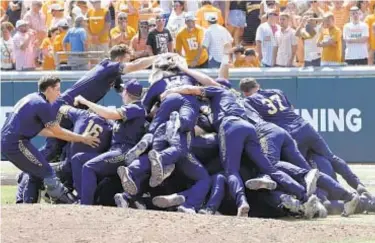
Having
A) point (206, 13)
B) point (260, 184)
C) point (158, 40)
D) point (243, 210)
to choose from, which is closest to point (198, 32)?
point (206, 13)

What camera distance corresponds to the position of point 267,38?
2058 cm

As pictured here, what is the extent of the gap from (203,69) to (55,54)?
10.2ft

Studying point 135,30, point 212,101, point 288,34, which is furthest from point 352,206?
point 135,30

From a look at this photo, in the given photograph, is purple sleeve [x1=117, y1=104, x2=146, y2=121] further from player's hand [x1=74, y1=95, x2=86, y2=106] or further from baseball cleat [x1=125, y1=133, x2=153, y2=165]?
player's hand [x1=74, y1=95, x2=86, y2=106]

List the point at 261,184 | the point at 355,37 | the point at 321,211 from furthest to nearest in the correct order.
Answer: the point at 355,37
the point at 321,211
the point at 261,184

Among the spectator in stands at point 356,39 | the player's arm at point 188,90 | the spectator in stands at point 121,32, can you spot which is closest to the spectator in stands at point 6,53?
the spectator in stands at point 121,32

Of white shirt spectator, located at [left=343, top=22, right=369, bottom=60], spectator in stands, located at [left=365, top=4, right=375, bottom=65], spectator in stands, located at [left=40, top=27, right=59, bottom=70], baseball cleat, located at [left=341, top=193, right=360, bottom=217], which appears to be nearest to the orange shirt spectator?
spectator in stands, located at [left=40, top=27, right=59, bottom=70]

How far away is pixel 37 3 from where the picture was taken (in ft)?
72.1

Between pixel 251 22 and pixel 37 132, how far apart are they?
8.70 metres

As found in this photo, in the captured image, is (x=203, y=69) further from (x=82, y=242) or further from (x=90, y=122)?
(x=82, y=242)

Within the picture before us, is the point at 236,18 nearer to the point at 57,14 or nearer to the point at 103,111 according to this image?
the point at 57,14

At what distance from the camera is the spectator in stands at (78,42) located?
2117 centimetres

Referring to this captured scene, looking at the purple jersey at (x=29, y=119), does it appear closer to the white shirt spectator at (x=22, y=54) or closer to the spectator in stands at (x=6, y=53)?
the white shirt spectator at (x=22, y=54)

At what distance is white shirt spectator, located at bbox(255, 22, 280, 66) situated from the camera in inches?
809
